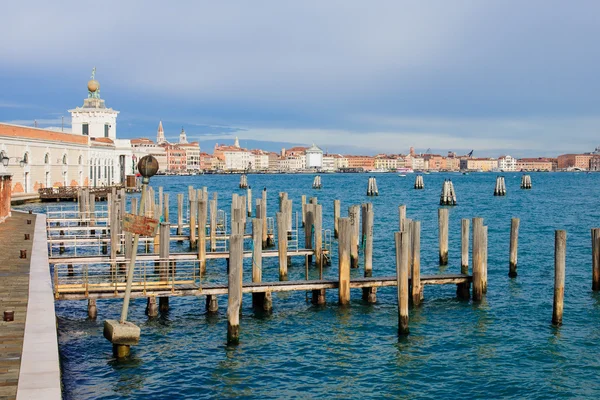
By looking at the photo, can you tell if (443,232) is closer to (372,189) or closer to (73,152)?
(73,152)

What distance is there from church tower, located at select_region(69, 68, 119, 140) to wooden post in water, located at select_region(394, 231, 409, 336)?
277ft

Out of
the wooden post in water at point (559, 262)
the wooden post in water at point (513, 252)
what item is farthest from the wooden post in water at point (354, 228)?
the wooden post in water at point (559, 262)

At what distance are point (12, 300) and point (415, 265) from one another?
1091 cm

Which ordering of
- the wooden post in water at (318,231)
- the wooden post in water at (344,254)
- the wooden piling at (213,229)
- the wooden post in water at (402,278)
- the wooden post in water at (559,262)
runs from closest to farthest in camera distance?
the wooden post in water at (402,278), the wooden post in water at (559,262), the wooden post in water at (344,254), the wooden post in water at (318,231), the wooden piling at (213,229)

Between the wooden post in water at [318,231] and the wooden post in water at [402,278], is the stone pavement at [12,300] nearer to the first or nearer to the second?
the wooden post in water at [402,278]

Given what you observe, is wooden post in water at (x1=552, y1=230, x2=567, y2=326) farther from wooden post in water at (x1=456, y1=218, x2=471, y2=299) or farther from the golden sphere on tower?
the golden sphere on tower

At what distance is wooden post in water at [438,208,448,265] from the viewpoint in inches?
1028

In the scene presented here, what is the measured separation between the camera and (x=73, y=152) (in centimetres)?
7669

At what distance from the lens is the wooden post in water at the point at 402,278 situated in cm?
1747

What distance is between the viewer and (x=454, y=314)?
20578 mm

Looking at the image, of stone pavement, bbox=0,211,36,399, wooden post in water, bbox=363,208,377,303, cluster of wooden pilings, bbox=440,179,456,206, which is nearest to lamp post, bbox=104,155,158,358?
stone pavement, bbox=0,211,36,399

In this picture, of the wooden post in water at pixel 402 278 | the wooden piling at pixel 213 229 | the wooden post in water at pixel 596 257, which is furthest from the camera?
the wooden piling at pixel 213 229

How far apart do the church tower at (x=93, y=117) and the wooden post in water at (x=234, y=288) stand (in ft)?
276

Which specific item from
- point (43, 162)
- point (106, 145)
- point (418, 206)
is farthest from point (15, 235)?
point (106, 145)
